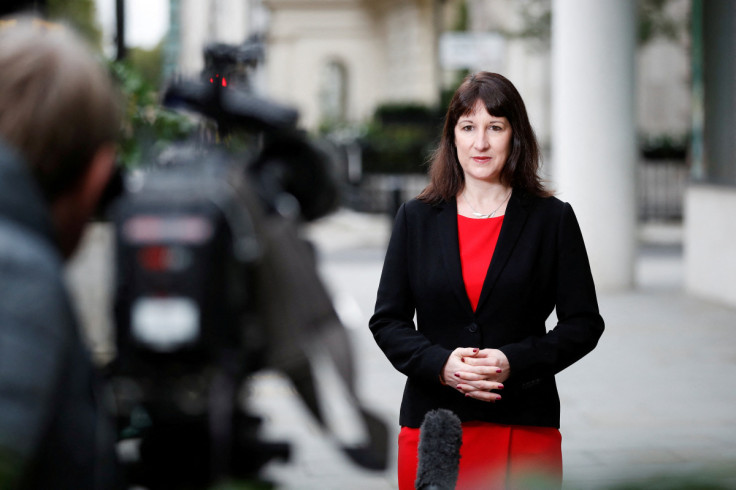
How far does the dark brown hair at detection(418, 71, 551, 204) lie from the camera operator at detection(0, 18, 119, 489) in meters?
1.48

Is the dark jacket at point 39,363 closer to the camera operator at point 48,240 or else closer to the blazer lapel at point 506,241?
the camera operator at point 48,240

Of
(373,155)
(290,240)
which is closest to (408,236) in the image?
(290,240)

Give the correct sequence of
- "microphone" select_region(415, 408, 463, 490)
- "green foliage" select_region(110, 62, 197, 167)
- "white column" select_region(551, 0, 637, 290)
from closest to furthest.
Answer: "microphone" select_region(415, 408, 463, 490) → "green foliage" select_region(110, 62, 197, 167) → "white column" select_region(551, 0, 637, 290)

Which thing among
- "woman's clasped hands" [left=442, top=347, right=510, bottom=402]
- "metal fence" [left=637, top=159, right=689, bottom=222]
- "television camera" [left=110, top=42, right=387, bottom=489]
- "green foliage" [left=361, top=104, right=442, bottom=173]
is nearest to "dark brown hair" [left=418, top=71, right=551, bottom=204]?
"woman's clasped hands" [left=442, top=347, right=510, bottom=402]

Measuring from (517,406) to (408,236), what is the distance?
18.4 inches

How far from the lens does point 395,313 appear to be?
105 inches

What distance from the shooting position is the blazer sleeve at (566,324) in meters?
2.51

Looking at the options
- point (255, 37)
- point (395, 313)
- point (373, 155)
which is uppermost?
point (255, 37)

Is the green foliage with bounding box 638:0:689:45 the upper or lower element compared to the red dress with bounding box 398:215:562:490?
upper

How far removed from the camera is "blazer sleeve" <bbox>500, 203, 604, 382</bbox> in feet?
8.25

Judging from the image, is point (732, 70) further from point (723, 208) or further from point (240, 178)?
point (240, 178)

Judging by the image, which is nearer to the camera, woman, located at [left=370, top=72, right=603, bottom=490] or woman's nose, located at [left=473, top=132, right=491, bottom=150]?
woman, located at [left=370, top=72, right=603, bottom=490]

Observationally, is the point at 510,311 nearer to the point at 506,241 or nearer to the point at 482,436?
the point at 506,241

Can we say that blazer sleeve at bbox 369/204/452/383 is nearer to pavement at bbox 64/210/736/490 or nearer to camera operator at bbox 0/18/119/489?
pavement at bbox 64/210/736/490
